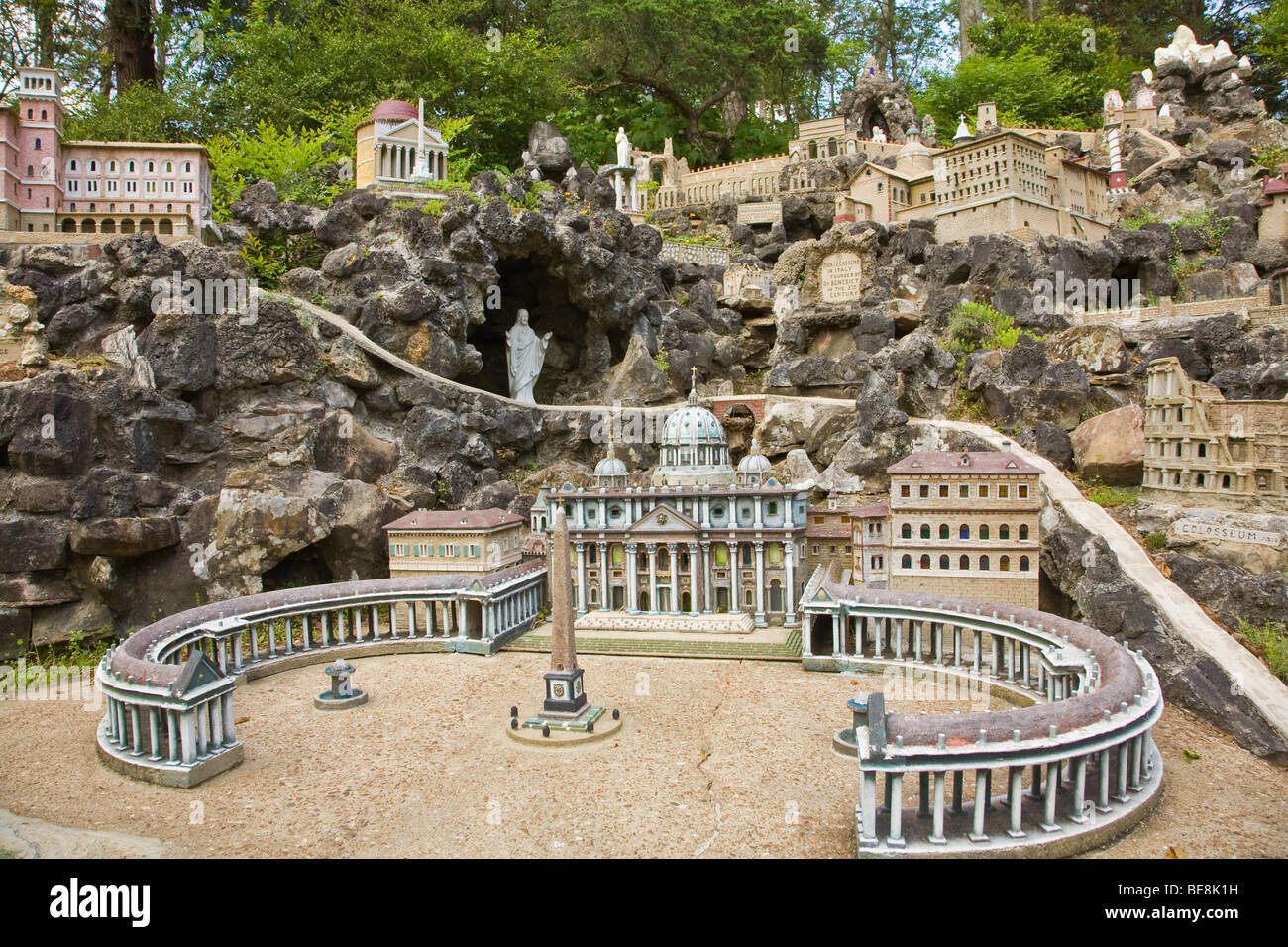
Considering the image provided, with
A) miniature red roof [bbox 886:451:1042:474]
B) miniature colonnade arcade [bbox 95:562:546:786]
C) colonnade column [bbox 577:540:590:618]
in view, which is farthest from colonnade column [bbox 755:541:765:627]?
miniature colonnade arcade [bbox 95:562:546:786]

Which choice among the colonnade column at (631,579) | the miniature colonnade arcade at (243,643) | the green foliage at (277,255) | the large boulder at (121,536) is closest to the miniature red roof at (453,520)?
the miniature colonnade arcade at (243,643)

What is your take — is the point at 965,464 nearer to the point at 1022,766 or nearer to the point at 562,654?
the point at 1022,766

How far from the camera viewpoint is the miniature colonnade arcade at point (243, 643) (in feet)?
84.7

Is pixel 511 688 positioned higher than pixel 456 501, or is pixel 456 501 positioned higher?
pixel 456 501

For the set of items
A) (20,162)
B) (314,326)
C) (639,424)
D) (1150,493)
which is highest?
(20,162)

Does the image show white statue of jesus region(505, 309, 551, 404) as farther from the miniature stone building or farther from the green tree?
the green tree

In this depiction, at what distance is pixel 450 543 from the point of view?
42.5 metres

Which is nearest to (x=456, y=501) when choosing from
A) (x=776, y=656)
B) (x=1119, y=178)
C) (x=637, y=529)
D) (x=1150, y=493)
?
(x=637, y=529)

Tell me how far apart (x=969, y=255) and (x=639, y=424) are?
1001 inches

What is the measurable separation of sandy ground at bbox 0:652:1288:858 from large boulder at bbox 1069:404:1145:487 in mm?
14934

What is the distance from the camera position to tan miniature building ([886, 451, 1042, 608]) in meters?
37.4

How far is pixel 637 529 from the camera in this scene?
43.7 metres

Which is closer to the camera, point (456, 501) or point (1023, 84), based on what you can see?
point (456, 501)

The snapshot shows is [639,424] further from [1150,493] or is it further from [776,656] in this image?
[1150,493]
